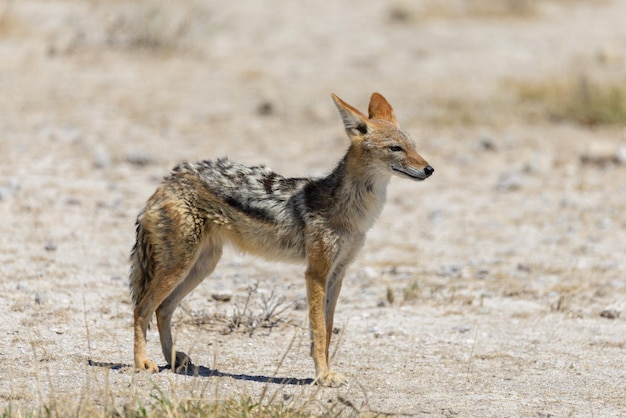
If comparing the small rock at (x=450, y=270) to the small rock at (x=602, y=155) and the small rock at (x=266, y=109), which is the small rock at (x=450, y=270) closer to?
the small rock at (x=602, y=155)

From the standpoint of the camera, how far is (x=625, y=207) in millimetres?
10961

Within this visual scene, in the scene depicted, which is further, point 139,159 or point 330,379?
point 139,159

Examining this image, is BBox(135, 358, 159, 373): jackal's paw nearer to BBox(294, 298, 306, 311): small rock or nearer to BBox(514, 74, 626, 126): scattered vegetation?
BBox(294, 298, 306, 311): small rock

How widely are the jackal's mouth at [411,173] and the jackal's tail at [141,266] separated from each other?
160 centimetres

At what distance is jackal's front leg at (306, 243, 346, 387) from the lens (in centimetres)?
601

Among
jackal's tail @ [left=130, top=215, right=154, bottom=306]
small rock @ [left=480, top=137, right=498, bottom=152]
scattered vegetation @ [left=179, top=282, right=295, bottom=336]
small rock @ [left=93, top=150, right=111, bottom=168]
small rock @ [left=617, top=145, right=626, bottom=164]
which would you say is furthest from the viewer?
small rock @ [left=480, top=137, right=498, bottom=152]

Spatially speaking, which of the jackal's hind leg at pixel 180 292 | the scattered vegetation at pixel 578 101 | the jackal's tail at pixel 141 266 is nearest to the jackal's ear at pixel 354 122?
the jackal's hind leg at pixel 180 292

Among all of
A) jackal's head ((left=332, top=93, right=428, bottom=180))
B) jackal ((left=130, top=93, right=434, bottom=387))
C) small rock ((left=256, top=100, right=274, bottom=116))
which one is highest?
small rock ((left=256, top=100, right=274, bottom=116))

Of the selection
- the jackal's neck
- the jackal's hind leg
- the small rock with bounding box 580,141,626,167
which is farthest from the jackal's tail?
the small rock with bounding box 580,141,626,167

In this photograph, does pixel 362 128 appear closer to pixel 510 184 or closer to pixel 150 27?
pixel 510 184

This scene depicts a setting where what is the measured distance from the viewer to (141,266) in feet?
20.5

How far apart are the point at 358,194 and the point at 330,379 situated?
1163 mm

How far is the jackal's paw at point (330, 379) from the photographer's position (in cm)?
595

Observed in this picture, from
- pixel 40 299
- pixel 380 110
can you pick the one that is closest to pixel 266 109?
pixel 40 299
